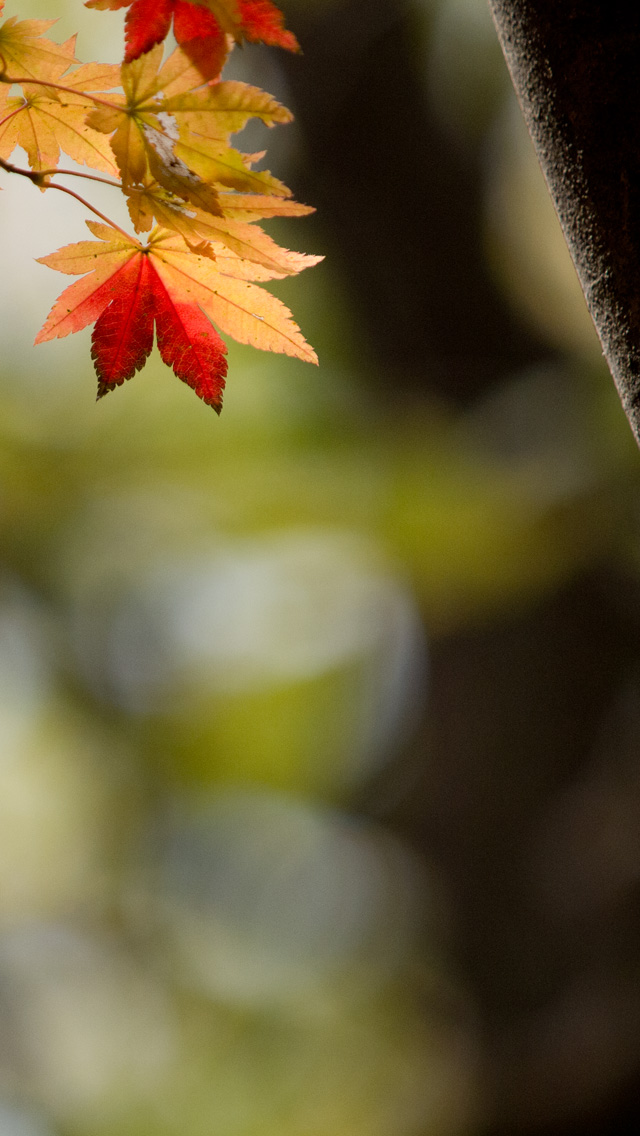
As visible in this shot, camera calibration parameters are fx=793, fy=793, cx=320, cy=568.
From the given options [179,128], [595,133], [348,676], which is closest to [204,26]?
[179,128]

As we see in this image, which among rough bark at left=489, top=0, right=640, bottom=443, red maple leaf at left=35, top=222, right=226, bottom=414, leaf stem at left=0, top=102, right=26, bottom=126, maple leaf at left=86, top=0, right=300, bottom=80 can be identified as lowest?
red maple leaf at left=35, top=222, right=226, bottom=414

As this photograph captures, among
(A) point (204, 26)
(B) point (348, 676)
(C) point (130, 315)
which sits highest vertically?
(A) point (204, 26)

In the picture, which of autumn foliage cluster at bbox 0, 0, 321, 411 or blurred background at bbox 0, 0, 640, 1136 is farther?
blurred background at bbox 0, 0, 640, 1136

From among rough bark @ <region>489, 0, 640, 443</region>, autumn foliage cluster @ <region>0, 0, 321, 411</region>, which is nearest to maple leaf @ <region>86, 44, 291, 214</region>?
autumn foliage cluster @ <region>0, 0, 321, 411</region>

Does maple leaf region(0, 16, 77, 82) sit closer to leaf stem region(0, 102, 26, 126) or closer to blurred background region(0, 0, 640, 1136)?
leaf stem region(0, 102, 26, 126)

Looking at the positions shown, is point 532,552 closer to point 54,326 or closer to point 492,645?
point 492,645

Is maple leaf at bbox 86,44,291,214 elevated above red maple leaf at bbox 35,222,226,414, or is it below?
above

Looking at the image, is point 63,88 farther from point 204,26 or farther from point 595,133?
point 595,133
